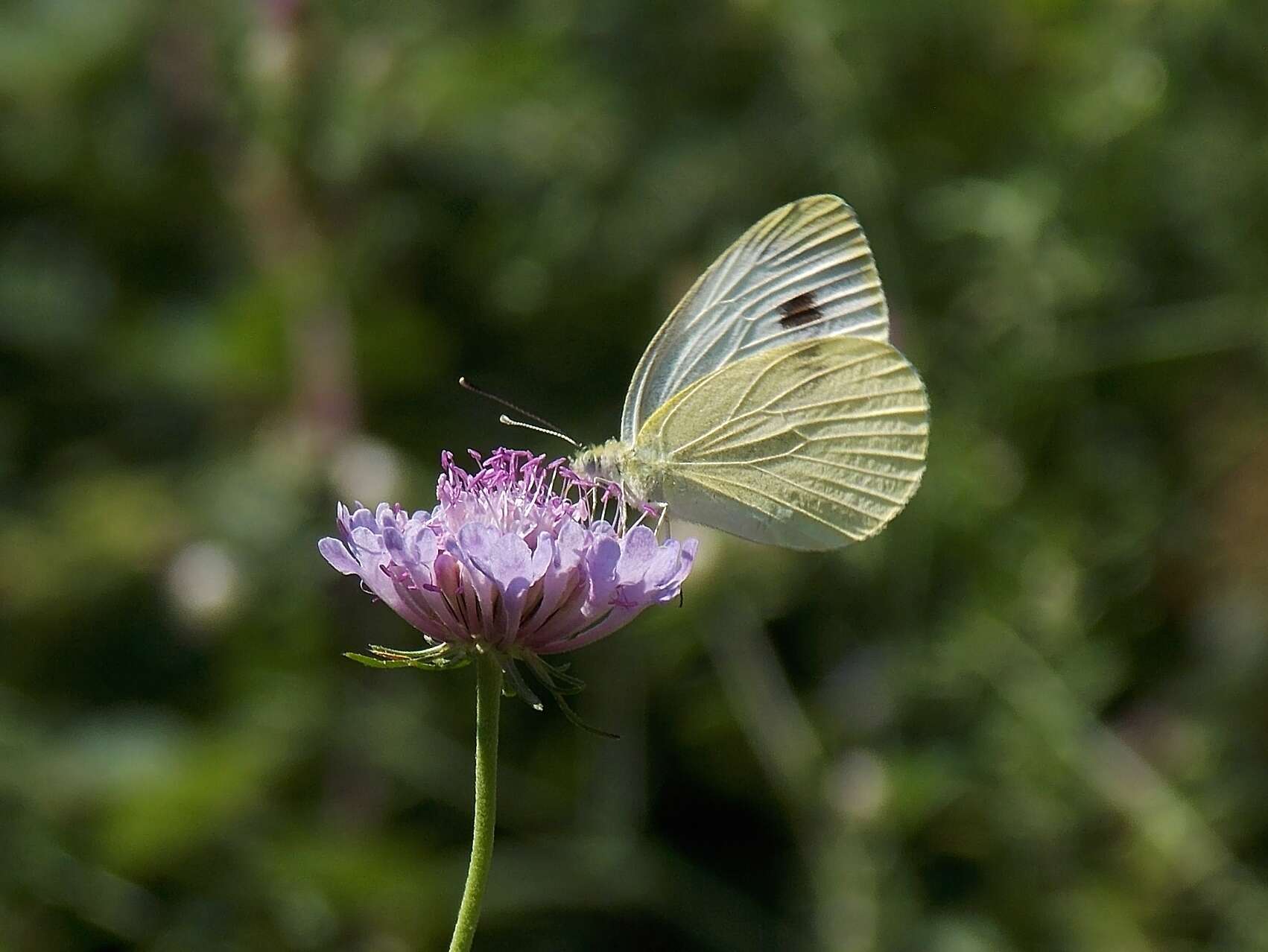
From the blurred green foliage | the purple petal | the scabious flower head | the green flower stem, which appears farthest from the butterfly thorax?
the blurred green foliage

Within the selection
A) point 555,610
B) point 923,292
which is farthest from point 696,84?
point 555,610

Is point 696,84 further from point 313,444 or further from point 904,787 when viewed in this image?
point 904,787

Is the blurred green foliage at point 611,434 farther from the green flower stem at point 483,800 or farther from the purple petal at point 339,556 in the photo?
the green flower stem at point 483,800

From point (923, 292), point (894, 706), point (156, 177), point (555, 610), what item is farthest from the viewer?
point (156, 177)

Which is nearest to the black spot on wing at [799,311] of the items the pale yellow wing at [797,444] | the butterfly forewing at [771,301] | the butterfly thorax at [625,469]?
the butterfly forewing at [771,301]

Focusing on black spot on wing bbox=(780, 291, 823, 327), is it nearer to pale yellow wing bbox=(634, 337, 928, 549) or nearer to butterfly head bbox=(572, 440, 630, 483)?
pale yellow wing bbox=(634, 337, 928, 549)
